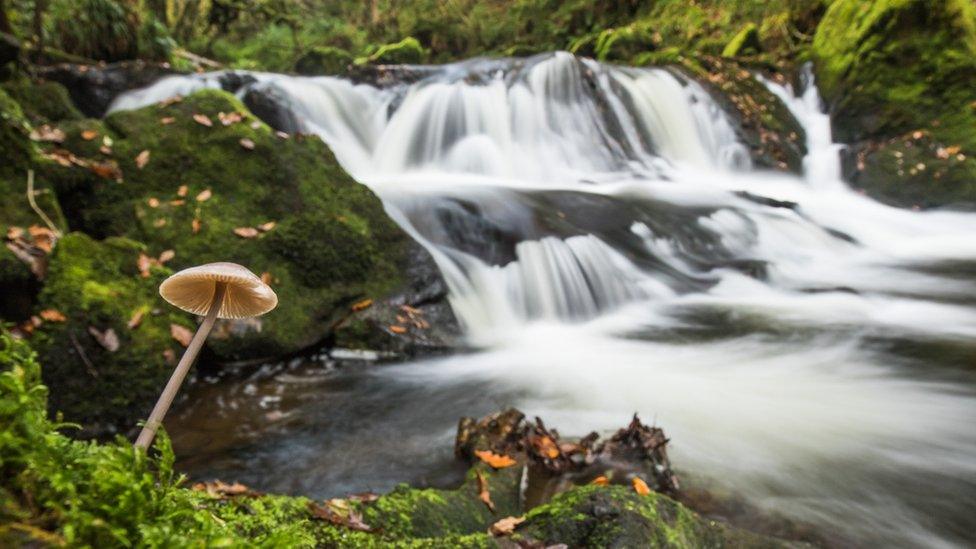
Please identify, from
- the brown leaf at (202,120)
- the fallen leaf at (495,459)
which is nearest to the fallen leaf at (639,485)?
the fallen leaf at (495,459)

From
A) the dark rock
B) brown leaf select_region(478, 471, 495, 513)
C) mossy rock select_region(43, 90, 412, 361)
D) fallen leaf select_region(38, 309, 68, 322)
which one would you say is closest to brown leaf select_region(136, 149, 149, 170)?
mossy rock select_region(43, 90, 412, 361)

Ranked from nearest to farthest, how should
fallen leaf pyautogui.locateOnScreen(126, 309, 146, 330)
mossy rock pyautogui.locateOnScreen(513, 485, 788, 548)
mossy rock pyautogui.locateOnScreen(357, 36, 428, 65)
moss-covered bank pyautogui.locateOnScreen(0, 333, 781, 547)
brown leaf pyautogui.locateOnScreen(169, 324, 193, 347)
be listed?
moss-covered bank pyautogui.locateOnScreen(0, 333, 781, 547) < mossy rock pyautogui.locateOnScreen(513, 485, 788, 548) < fallen leaf pyautogui.locateOnScreen(126, 309, 146, 330) < brown leaf pyautogui.locateOnScreen(169, 324, 193, 347) < mossy rock pyautogui.locateOnScreen(357, 36, 428, 65)

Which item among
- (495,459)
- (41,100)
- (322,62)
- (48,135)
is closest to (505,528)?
(495,459)

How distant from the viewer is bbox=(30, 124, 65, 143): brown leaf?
4999mm

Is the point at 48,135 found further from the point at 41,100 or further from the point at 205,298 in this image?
the point at 205,298

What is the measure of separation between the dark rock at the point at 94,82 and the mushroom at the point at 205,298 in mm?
10306

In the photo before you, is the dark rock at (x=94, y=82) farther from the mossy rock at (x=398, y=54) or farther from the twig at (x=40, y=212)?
the mossy rock at (x=398, y=54)

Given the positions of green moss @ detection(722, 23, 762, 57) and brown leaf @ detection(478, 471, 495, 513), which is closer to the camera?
brown leaf @ detection(478, 471, 495, 513)

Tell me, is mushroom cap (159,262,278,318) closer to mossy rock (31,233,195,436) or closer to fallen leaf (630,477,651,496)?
fallen leaf (630,477,651,496)

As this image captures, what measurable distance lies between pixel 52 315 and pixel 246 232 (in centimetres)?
186

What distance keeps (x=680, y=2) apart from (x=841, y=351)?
19102mm

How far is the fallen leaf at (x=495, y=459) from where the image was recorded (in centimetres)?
Answer: 281

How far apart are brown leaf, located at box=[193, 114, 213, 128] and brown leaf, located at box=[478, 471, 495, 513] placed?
4.88 m

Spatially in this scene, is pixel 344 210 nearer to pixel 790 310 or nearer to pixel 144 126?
pixel 144 126
